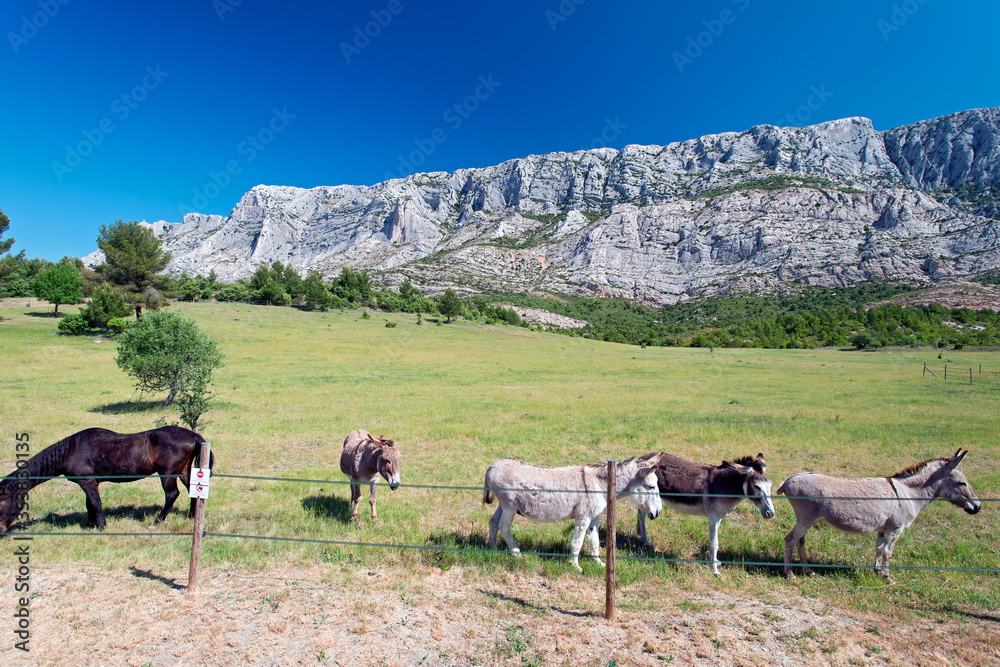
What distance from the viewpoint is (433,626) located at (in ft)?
16.7

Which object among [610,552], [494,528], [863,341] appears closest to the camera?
[610,552]

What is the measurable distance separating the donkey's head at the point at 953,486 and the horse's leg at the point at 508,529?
733 centimetres

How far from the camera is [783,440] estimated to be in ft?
50.9

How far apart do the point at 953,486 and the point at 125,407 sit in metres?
28.9

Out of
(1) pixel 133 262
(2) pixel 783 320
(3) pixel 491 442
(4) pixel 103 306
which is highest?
(2) pixel 783 320

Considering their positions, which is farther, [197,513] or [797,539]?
[797,539]

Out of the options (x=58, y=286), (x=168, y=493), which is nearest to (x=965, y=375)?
(x=168, y=493)

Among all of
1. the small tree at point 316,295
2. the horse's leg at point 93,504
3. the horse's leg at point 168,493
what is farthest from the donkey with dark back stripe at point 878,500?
the small tree at point 316,295

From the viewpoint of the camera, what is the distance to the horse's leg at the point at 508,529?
6.78m

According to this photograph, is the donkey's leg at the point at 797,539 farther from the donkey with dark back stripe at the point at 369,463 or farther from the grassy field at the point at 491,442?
the donkey with dark back stripe at the point at 369,463

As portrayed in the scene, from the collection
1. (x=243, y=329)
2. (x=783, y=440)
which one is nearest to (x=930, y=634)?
(x=783, y=440)

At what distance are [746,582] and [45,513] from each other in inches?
514

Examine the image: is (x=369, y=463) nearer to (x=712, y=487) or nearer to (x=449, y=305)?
(x=712, y=487)

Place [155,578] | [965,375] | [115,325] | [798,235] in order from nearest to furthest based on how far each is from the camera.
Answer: [155,578], [965,375], [115,325], [798,235]
